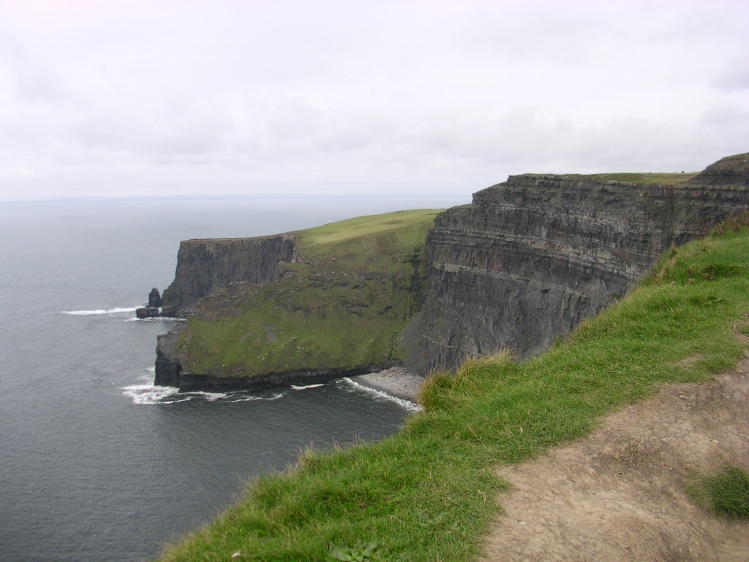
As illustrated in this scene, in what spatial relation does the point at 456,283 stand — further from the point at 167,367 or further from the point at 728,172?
the point at 167,367

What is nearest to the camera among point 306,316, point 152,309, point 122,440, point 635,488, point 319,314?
point 635,488

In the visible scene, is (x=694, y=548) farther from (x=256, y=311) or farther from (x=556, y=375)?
(x=256, y=311)

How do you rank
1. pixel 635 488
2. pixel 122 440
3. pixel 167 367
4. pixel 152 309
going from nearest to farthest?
pixel 635 488 < pixel 122 440 < pixel 167 367 < pixel 152 309

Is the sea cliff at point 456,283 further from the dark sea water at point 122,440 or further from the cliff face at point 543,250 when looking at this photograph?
the dark sea water at point 122,440

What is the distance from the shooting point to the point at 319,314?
109m

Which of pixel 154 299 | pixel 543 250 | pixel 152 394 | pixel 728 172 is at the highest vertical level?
pixel 728 172

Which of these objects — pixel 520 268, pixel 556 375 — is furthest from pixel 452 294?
pixel 556 375

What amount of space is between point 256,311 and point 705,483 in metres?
101

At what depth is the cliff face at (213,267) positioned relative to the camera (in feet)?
475

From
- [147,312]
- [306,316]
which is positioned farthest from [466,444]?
[147,312]

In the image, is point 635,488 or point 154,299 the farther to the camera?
point 154,299

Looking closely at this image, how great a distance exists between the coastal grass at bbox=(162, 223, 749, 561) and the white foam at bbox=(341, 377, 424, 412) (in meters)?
60.4

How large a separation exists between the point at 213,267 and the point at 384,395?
80209 mm

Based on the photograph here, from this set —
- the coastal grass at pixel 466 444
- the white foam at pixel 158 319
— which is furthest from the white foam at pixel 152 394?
the coastal grass at pixel 466 444
